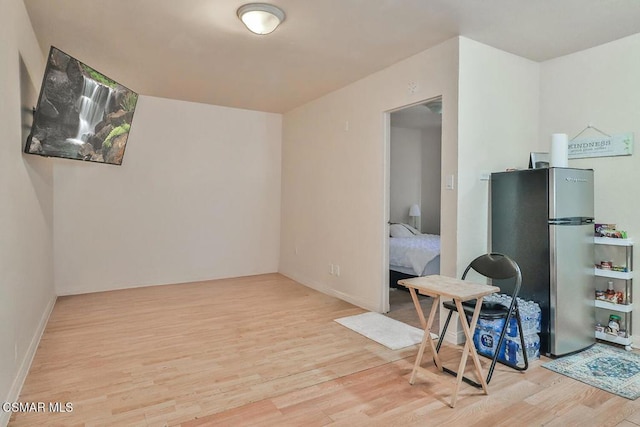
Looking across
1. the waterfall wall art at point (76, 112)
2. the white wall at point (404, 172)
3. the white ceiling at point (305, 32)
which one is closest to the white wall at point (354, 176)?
the white ceiling at point (305, 32)

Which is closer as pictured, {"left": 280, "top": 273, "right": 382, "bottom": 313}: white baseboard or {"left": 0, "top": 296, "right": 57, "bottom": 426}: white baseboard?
{"left": 0, "top": 296, "right": 57, "bottom": 426}: white baseboard

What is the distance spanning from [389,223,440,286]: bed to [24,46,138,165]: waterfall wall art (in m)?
3.48

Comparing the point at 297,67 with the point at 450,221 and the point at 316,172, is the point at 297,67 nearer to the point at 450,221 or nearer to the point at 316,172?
the point at 316,172

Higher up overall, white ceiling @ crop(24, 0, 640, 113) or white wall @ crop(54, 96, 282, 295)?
white ceiling @ crop(24, 0, 640, 113)

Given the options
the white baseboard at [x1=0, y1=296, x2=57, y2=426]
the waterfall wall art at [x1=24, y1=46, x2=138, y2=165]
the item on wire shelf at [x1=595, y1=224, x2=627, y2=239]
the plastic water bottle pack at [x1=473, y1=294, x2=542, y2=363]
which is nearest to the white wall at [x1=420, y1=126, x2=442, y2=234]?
the item on wire shelf at [x1=595, y1=224, x2=627, y2=239]

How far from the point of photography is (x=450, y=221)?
3133mm

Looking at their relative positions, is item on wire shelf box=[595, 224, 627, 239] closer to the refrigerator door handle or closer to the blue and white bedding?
the refrigerator door handle

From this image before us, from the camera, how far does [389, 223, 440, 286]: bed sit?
4.48 metres

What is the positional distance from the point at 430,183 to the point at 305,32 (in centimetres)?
494

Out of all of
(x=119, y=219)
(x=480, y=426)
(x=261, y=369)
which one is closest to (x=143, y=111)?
(x=119, y=219)

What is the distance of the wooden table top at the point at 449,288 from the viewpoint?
2149 millimetres

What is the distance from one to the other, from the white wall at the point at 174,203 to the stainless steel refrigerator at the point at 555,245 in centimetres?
→ 376

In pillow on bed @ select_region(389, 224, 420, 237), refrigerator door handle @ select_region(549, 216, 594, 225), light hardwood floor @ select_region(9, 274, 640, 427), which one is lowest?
light hardwood floor @ select_region(9, 274, 640, 427)

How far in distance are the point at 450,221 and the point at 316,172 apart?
2.36 metres
